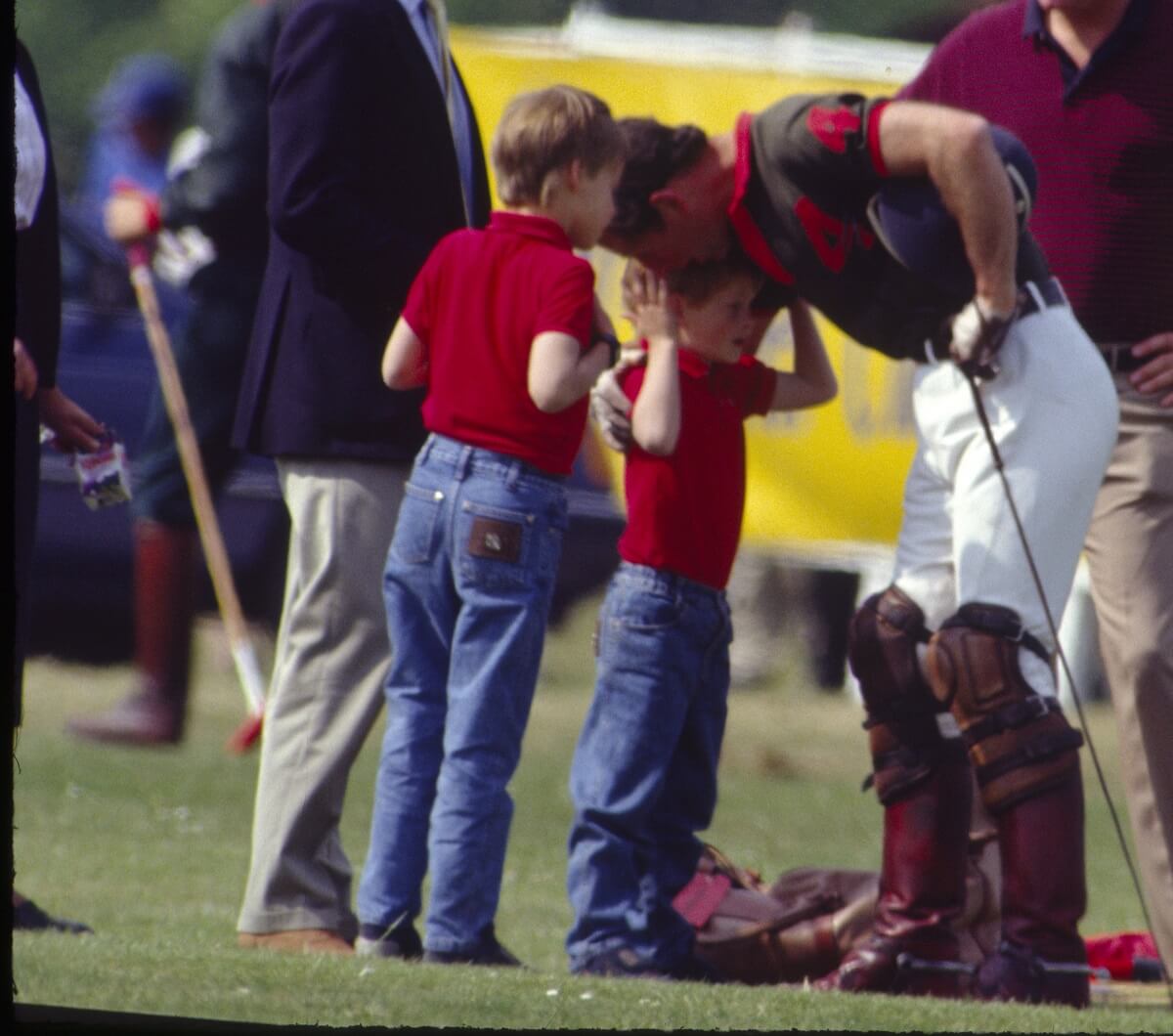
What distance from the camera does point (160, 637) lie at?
769cm

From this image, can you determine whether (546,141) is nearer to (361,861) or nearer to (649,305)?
(649,305)

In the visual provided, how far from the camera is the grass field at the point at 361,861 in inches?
146

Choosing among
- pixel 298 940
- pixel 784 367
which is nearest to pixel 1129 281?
pixel 298 940

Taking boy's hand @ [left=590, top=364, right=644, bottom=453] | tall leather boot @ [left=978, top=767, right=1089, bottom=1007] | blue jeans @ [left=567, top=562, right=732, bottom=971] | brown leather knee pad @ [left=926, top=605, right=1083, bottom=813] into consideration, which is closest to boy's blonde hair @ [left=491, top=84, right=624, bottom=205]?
boy's hand @ [left=590, top=364, right=644, bottom=453]

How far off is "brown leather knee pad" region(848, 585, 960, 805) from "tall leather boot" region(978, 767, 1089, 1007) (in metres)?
0.23

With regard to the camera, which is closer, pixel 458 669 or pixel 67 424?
pixel 458 669

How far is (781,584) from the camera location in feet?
36.9

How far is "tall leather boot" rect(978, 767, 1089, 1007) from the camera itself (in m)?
4.06

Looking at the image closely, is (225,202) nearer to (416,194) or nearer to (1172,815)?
(416,194)

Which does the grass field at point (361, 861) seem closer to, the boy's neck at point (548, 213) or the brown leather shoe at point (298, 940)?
the brown leather shoe at point (298, 940)

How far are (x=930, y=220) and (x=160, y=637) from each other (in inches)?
160

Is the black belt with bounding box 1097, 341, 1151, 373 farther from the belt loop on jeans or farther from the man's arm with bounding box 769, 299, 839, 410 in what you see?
the belt loop on jeans

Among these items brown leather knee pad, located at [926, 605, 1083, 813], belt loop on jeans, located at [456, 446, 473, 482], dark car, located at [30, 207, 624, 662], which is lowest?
dark car, located at [30, 207, 624, 662]

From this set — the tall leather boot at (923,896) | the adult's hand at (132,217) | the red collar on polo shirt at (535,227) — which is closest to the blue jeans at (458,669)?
the red collar on polo shirt at (535,227)
